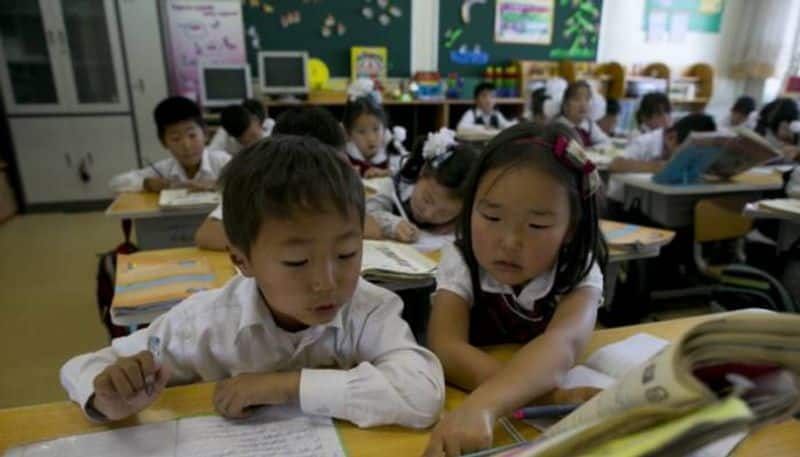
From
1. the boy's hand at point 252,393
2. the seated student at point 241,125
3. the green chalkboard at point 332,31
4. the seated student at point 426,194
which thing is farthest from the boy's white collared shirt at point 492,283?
the green chalkboard at point 332,31

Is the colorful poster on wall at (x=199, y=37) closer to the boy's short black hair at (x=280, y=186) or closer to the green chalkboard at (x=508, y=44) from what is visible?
the green chalkboard at (x=508, y=44)

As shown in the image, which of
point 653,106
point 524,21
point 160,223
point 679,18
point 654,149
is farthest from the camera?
point 679,18

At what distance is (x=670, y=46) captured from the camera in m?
6.49

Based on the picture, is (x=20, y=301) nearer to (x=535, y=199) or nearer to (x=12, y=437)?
(x=12, y=437)

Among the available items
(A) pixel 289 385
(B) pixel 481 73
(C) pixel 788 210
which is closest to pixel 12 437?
(A) pixel 289 385

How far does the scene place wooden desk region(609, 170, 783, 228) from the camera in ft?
8.61

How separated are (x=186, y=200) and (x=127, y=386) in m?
1.61

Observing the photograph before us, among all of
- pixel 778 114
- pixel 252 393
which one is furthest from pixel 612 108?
pixel 252 393

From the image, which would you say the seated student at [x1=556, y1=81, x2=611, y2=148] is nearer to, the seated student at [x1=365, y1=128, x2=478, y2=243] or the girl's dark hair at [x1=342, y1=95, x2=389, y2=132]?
the girl's dark hair at [x1=342, y1=95, x2=389, y2=132]

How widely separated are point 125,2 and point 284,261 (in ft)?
15.1

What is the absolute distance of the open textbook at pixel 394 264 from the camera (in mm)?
1300

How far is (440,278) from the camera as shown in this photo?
1.05m

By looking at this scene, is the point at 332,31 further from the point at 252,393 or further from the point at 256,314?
the point at 252,393

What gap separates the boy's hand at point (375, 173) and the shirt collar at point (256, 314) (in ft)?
6.03
